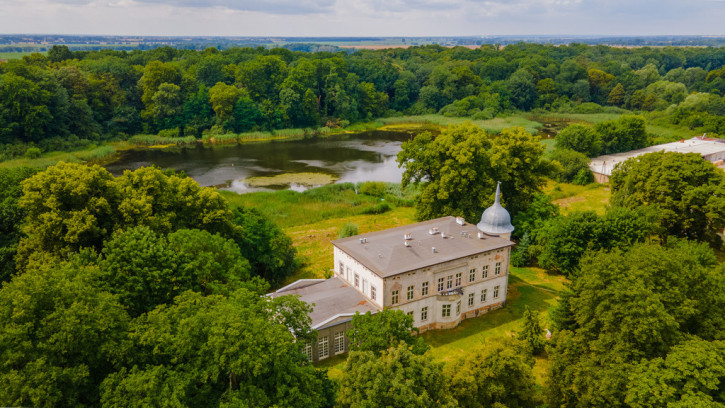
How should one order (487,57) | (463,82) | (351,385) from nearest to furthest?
(351,385)
(463,82)
(487,57)

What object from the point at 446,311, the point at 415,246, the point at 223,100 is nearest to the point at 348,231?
the point at 415,246

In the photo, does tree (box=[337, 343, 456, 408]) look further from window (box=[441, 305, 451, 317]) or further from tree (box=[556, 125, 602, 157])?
tree (box=[556, 125, 602, 157])

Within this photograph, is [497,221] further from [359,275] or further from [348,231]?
[348,231]

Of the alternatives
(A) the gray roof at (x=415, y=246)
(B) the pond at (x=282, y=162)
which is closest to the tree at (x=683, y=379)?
(A) the gray roof at (x=415, y=246)

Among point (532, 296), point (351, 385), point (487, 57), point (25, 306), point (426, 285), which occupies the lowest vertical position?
point (532, 296)

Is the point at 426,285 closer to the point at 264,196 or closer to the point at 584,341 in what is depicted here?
the point at 584,341

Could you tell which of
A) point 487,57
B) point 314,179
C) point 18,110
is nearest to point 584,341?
point 314,179

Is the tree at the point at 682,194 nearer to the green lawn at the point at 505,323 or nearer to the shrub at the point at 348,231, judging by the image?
the green lawn at the point at 505,323
